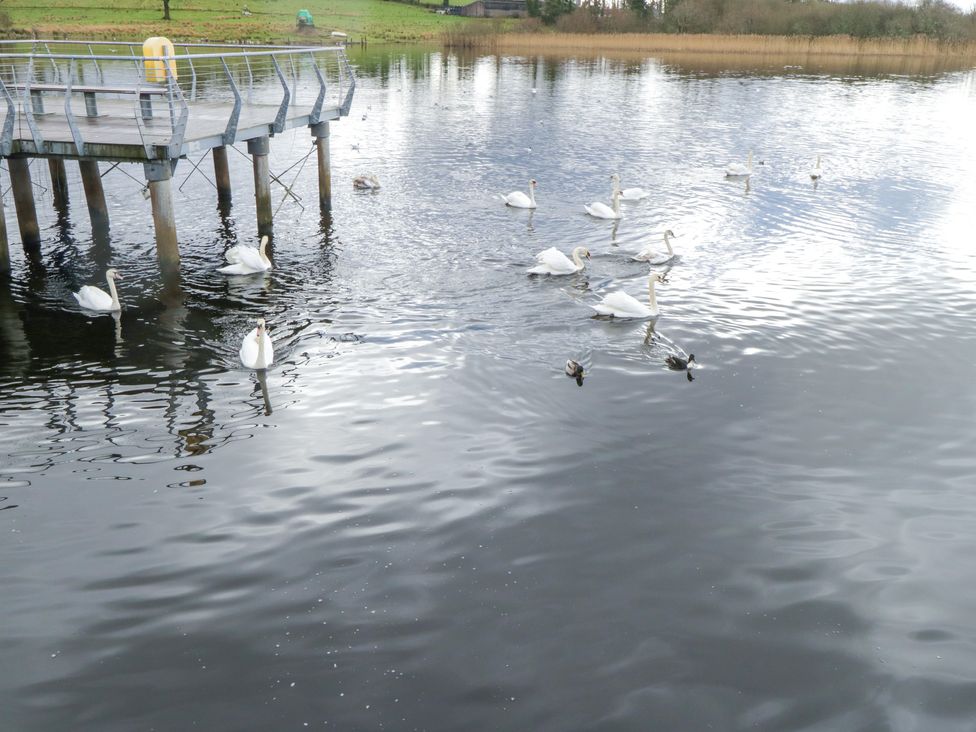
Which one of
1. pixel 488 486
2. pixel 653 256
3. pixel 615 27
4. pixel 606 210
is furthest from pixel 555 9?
pixel 488 486

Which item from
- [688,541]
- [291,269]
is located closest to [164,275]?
[291,269]

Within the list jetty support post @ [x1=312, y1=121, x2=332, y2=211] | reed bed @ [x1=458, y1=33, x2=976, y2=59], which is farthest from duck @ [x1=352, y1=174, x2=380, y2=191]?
reed bed @ [x1=458, y1=33, x2=976, y2=59]

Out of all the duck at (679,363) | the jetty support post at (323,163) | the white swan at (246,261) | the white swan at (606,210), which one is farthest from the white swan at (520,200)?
the duck at (679,363)

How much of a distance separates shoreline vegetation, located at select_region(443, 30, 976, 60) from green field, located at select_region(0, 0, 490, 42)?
16.7 metres

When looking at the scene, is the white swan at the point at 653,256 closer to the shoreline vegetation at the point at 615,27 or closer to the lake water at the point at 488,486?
the lake water at the point at 488,486

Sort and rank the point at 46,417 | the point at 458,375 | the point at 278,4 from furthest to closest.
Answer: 1. the point at 278,4
2. the point at 458,375
3. the point at 46,417

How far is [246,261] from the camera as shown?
17.2 m

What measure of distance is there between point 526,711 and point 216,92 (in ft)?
134

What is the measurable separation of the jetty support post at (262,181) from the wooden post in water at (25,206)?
4.71 meters

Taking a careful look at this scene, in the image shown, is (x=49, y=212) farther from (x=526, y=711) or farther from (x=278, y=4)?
(x=278, y=4)

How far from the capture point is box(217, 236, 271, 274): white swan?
1704 cm

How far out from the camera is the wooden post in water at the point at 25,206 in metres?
18.0

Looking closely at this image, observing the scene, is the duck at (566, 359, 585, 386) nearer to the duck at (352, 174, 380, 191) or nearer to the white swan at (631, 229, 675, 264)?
the white swan at (631, 229, 675, 264)

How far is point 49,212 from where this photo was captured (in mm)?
21984
